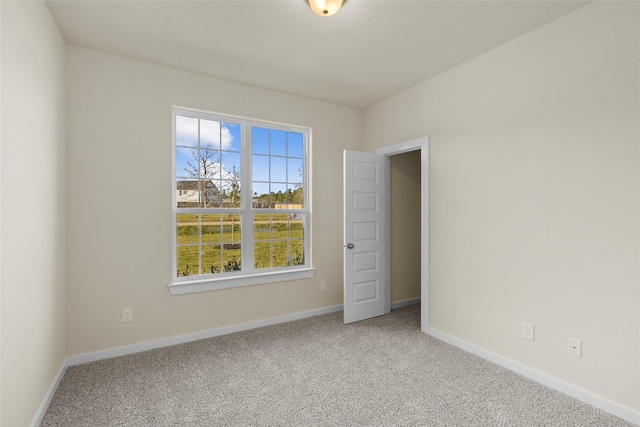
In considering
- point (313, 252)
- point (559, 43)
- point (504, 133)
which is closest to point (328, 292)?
point (313, 252)

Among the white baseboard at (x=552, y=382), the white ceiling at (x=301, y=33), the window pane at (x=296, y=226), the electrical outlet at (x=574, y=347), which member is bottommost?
the white baseboard at (x=552, y=382)

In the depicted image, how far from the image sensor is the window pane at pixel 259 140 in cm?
358

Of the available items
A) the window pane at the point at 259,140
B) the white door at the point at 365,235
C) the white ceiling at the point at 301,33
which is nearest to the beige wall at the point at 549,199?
the white ceiling at the point at 301,33

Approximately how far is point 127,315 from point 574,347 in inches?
137

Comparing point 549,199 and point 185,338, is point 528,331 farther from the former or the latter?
point 185,338

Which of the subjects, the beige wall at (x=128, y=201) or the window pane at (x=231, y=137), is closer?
the beige wall at (x=128, y=201)

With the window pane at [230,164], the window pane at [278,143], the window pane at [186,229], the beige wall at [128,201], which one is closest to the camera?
the beige wall at [128,201]

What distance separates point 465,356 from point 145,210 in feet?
10.2

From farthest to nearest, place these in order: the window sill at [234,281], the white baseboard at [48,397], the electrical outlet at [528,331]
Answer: the window sill at [234,281] → the electrical outlet at [528,331] → the white baseboard at [48,397]

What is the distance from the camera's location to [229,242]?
3422mm

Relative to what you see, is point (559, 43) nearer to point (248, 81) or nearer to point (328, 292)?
point (248, 81)

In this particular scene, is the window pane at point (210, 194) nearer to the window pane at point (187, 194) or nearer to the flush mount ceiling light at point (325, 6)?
the window pane at point (187, 194)

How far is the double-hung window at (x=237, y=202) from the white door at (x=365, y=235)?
0.57m

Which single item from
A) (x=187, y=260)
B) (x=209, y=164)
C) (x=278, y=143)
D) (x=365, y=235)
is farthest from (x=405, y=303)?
(x=209, y=164)
